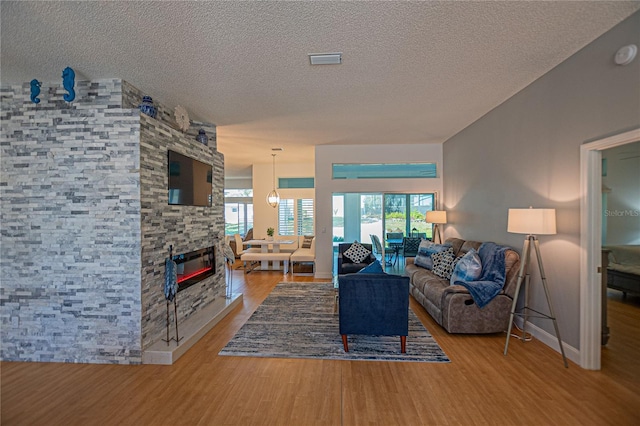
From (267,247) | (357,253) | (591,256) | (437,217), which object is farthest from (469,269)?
(267,247)

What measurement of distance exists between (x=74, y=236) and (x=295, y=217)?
19.2 feet

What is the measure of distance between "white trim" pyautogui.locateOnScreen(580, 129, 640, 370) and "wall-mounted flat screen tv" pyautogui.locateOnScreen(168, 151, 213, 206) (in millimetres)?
4264

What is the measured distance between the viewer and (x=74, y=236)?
284cm

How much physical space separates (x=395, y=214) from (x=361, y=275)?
11.9ft

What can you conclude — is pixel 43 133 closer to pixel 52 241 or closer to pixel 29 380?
pixel 52 241

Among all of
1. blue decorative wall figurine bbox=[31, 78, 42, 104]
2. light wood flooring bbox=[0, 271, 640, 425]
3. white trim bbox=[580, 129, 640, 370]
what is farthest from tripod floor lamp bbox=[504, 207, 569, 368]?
blue decorative wall figurine bbox=[31, 78, 42, 104]

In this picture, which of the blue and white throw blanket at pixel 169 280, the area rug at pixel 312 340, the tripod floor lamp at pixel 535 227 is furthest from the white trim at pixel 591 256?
the blue and white throw blanket at pixel 169 280

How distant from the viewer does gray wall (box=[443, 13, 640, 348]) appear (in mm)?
2336

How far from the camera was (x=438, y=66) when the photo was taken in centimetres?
285

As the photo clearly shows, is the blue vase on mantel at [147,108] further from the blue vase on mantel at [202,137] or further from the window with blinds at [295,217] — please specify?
→ the window with blinds at [295,217]

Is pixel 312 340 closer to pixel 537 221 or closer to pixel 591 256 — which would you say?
pixel 537 221

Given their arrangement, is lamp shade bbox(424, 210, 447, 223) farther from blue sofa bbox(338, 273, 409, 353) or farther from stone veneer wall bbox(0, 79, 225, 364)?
stone veneer wall bbox(0, 79, 225, 364)

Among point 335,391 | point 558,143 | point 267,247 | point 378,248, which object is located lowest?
point 335,391

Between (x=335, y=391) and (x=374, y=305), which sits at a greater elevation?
(x=374, y=305)
